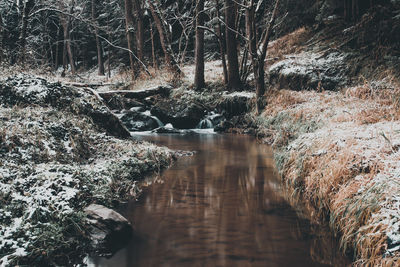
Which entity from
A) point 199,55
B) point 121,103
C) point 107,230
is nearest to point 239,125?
point 199,55

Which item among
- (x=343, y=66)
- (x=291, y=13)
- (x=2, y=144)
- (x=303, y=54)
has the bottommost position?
(x=2, y=144)

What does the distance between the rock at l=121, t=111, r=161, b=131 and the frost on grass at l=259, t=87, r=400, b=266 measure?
7.73 metres

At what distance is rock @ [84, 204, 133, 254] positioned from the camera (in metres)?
2.97

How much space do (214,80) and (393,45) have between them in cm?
798

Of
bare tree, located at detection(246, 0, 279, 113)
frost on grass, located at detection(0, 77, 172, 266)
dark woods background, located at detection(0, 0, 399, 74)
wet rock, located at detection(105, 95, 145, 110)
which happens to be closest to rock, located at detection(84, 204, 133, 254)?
frost on grass, located at detection(0, 77, 172, 266)

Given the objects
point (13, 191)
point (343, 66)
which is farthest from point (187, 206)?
point (343, 66)

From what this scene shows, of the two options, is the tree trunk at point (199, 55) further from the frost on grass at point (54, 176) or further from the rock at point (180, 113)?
the frost on grass at point (54, 176)

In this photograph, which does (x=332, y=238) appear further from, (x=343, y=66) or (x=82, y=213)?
(x=343, y=66)

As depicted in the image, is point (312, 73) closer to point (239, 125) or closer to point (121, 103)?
point (239, 125)

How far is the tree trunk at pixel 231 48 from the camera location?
13148 millimetres

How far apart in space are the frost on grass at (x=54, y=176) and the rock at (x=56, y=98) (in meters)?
0.09

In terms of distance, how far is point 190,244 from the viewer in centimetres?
308

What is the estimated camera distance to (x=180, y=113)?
42.3 ft

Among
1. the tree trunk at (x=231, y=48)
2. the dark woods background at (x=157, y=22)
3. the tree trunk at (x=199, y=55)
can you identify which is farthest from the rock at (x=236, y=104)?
the dark woods background at (x=157, y=22)
